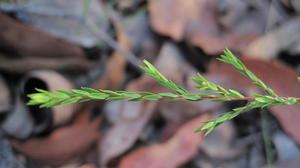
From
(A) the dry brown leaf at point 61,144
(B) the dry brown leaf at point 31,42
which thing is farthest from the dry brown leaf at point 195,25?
(A) the dry brown leaf at point 61,144

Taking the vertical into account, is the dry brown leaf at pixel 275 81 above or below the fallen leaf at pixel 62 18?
below

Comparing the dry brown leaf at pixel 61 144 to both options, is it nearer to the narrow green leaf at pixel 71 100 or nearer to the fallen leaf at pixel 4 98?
the fallen leaf at pixel 4 98

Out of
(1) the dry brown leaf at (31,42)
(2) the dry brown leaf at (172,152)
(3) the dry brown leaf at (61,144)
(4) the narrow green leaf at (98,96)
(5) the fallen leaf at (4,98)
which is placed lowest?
(4) the narrow green leaf at (98,96)

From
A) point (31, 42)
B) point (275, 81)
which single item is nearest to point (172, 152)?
point (275, 81)

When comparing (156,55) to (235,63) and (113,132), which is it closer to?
(113,132)

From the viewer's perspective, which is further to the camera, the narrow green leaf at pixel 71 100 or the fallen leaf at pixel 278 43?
the fallen leaf at pixel 278 43

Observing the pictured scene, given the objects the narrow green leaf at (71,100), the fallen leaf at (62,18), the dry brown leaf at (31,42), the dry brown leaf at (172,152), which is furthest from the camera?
the fallen leaf at (62,18)

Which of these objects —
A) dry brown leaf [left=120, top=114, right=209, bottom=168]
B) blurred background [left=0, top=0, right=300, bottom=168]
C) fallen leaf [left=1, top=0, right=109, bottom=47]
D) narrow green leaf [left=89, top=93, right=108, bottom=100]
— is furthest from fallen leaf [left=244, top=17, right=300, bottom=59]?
narrow green leaf [left=89, top=93, right=108, bottom=100]

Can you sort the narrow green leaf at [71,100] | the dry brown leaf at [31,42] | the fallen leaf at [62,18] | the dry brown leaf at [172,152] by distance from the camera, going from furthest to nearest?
the fallen leaf at [62,18] → the dry brown leaf at [31,42] → the dry brown leaf at [172,152] → the narrow green leaf at [71,100]
